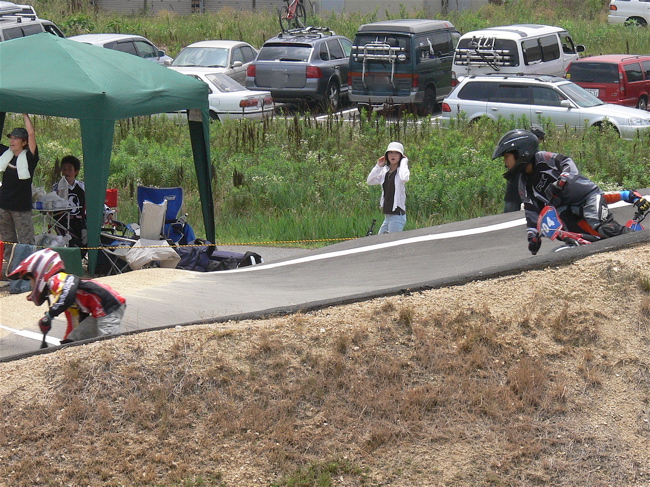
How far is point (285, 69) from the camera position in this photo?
74.7 ft

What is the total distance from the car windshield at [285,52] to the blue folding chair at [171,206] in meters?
12.8

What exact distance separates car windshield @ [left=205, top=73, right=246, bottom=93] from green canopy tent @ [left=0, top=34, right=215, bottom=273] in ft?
31.7

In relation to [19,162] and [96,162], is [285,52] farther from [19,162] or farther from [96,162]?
[96,162]

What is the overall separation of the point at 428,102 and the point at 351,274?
14912 millimetres

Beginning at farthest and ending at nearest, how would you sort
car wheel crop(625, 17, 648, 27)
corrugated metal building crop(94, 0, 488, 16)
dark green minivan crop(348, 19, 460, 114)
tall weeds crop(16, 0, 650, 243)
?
Result: corrugated metal building crop(94, 0, 488, 16), car wheel crop(625, 17, 648, 27), dark green minivan crop(348, 19, 460, 114), tall weeds crop(16, 0, 650, 243)

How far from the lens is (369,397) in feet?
17.7

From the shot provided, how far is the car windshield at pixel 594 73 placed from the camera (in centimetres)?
2145

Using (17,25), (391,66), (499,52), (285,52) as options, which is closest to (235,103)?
(285,52)

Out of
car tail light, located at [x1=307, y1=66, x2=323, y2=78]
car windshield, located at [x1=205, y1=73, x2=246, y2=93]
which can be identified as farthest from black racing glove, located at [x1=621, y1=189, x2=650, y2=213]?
car tail light, located at [x1=307, y1=66, x2=323, y2=78]

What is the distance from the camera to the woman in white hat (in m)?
10.5

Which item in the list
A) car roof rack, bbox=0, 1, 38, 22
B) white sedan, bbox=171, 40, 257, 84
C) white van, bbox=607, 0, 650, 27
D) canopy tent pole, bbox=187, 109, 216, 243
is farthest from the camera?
white van, bbox=607, 0, 650, 27

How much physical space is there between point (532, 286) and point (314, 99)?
17.4 meters

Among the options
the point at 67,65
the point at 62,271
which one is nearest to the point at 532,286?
the point at 62,271

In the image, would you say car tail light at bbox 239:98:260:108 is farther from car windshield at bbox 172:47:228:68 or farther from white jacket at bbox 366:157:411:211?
white jacket at bbox 366:157:411:211
